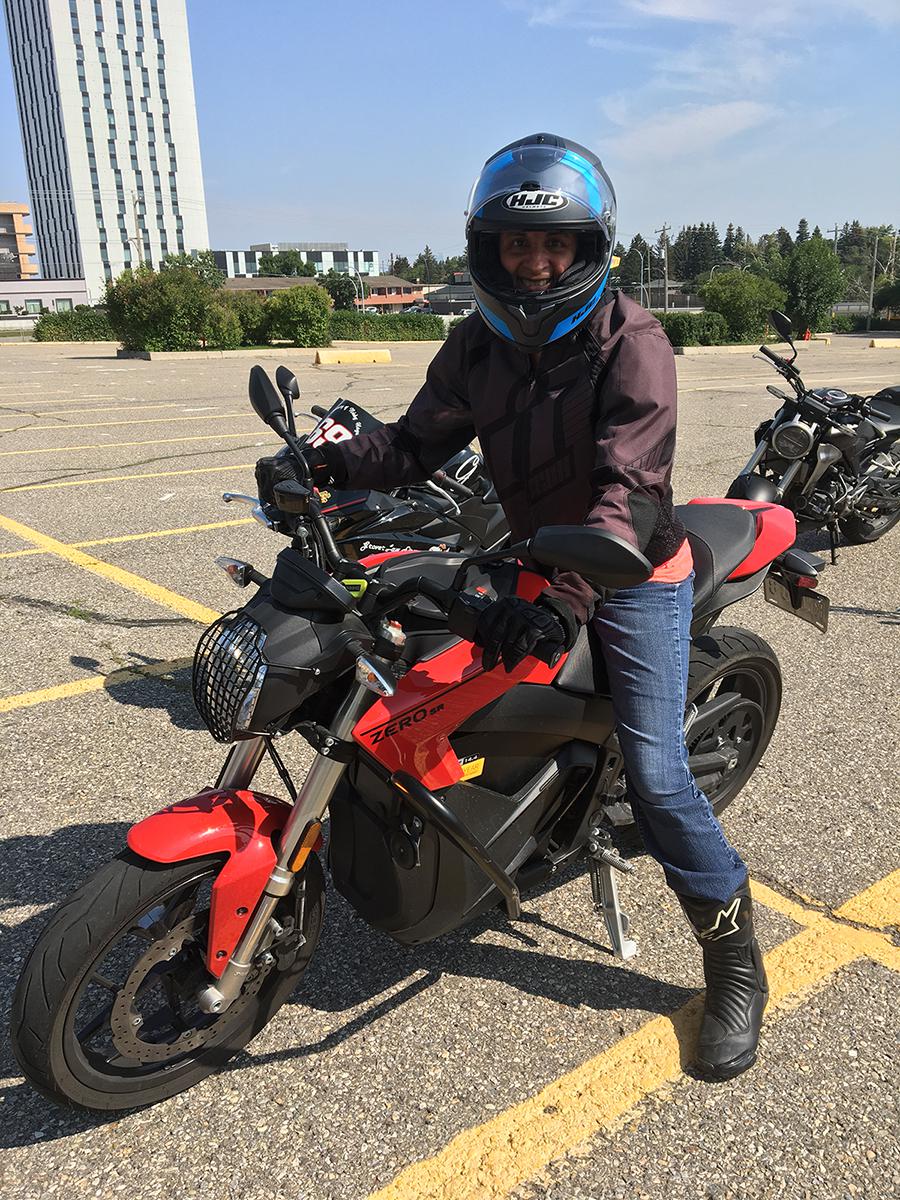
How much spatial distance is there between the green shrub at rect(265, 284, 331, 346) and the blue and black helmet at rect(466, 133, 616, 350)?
2925 centimetres

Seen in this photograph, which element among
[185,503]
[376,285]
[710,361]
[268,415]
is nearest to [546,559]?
[268,415]

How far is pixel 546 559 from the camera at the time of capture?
1689 millimetres

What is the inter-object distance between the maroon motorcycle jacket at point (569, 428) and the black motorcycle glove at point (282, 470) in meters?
0.04

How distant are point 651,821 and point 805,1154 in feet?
2.58

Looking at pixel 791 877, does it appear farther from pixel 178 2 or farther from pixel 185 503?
pixel 178 2

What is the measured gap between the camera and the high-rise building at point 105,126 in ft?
418

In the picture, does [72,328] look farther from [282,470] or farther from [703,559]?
[703,559]

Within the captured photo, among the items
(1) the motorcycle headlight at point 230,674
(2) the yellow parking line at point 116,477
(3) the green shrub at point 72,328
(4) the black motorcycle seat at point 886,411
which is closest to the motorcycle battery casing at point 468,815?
(1) the motorcycle headlight at point 230,674

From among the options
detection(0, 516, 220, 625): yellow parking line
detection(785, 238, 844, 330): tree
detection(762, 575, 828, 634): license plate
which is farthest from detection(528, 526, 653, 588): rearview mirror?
detection(785, 238, 844, 330): tree

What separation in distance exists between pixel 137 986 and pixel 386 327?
130 feet

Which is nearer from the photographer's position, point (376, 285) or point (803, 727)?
point (803, 727)

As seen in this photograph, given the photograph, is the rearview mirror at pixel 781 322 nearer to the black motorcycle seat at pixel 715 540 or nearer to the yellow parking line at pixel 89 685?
the black motorcycle seat at pixel 715 540

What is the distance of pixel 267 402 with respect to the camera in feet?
7.73

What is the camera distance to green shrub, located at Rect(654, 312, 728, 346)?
3388 cm
